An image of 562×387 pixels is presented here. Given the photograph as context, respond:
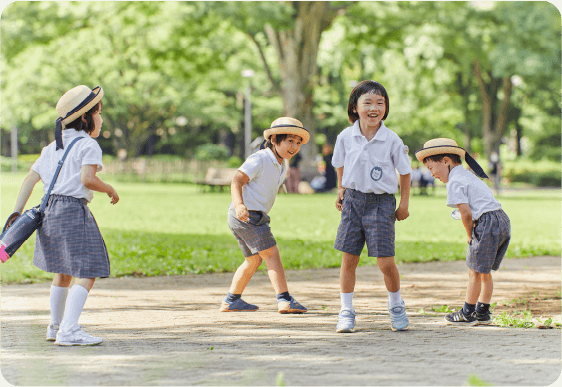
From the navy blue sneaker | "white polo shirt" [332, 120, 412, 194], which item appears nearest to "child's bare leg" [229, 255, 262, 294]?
the navy blue sneaker

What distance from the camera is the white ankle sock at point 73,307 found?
4.33 meters

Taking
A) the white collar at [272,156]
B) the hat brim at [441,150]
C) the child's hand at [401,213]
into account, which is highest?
the hat brim at [441,150]

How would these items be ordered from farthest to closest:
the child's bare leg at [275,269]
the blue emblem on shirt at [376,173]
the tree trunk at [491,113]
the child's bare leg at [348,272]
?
the tree trunk at [491,113], the child's bare leg at [275,269], the child's bare leg at [348,272], the blue emblem on shirt at [376,173]

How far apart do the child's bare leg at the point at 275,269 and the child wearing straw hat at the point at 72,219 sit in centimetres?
148

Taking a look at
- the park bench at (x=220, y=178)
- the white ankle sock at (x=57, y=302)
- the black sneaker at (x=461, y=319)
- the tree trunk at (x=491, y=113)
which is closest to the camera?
the white ankle sock at (x=57, y=302)

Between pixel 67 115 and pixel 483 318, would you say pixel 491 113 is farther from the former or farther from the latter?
pixel 67 115

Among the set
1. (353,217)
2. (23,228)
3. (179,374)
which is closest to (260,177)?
(353,217)

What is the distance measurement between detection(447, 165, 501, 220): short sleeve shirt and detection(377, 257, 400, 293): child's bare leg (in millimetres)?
625

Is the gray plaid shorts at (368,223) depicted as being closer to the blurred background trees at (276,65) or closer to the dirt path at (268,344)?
the dirt path at (268,344)

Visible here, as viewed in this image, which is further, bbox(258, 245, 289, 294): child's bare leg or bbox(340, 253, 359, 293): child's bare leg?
bbox(258, 245, 289, 294): child's bare leg

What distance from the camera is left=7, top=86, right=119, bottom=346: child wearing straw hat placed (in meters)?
4.37

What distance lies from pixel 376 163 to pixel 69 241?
210 centimetres

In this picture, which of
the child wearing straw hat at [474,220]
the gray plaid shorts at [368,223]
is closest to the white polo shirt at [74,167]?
the gray plaid shorts at [368,223]

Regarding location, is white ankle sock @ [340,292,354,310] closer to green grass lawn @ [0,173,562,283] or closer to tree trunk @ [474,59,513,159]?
green grass lawn @ [0,173,562,283]
